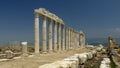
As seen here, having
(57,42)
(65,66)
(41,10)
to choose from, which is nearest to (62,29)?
(57,42)

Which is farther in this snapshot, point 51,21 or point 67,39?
point 67,39

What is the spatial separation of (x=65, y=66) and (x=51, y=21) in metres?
32.5

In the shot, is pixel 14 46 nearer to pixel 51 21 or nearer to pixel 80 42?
pixel 51 21

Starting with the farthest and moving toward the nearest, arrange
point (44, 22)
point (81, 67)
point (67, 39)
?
1. point (67, 39)
2. point (44, 22)
3. point (81, 67)

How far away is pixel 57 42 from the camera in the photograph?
5244 centimetres

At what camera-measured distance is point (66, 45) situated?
197 ft

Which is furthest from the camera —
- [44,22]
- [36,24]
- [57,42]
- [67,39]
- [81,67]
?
[67,39]

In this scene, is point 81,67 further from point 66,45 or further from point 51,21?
point 66,45

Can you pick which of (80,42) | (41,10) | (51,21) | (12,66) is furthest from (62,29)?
(12,66)

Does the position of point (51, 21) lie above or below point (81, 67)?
above

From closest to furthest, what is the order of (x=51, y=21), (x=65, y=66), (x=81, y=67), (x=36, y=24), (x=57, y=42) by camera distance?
(x=65, y=66), (x=81, y=67), (x=36, y=24), (x=51, y=21), (x=57, y=42)

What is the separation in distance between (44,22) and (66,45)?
19.8 meters

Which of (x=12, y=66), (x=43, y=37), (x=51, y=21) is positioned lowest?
(x=12, y=66)

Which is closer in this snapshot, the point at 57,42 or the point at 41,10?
the point at 41,10
